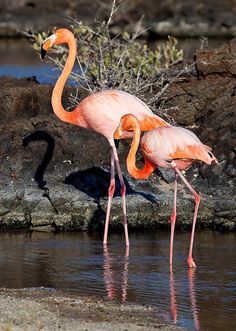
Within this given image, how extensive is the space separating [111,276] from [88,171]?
3.44 meters

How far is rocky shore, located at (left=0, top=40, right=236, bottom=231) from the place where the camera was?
506 inches

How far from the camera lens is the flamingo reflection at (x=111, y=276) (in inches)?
371

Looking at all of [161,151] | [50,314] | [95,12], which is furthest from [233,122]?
[95,12]

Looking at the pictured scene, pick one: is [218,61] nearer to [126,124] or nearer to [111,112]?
[111,112]

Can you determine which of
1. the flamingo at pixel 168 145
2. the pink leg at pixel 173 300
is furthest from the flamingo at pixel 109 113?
the pink leg at pixel 173 300

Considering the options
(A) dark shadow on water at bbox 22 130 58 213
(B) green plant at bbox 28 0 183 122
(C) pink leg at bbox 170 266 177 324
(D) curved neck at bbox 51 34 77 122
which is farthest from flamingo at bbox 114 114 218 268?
(B) green plant at bbox 28 0 183 122

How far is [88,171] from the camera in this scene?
13.5 m

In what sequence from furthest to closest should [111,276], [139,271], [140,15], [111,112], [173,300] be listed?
[140,15] < [111,112] < [139,271] < [111,276] < [173,300]

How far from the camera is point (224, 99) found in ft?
48.1

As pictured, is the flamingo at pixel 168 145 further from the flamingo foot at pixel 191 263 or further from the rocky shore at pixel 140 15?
the rocky shore at pixel 140 15

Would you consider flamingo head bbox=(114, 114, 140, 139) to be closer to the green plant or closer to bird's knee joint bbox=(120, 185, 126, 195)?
bird's knee joint bbox=(120, 185, 126, 195)

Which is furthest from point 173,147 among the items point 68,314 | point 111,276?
point 68,314

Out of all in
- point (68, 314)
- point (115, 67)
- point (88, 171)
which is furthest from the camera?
point (115, 67)

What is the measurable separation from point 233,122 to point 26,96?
10.4 ft
